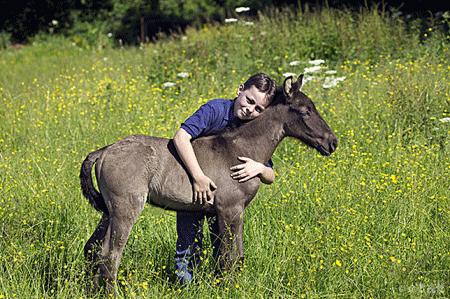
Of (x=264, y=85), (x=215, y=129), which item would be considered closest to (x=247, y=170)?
(x=215, y=129)

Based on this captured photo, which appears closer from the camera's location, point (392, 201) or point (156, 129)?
point (392, 201)

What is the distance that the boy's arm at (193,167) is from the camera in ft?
10.8

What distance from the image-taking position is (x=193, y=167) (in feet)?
10.7

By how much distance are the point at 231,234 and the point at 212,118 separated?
0.85 m

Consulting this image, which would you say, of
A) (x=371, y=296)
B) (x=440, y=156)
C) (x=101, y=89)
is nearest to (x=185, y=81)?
(x=101, y=89)

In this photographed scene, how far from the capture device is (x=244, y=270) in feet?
11.6

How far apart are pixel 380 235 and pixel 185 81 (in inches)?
194

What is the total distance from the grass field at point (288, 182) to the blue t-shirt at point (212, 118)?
70 centimetres

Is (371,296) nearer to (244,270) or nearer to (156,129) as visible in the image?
(244,270)

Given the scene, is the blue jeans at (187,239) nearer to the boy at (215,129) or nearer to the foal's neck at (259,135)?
the boy at (215,129)

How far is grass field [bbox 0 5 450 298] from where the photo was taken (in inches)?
140

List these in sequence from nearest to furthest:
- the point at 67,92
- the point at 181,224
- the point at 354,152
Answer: the point at 181,224 → the point at 354,152 → the point at 67,92

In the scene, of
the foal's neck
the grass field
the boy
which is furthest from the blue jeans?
the foal's neck

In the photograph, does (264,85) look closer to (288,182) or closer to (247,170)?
(247,170)
